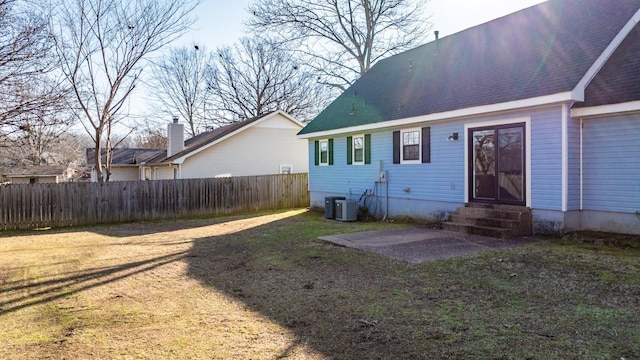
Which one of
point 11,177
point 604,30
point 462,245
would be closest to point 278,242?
point 462,245

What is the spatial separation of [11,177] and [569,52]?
136 feet

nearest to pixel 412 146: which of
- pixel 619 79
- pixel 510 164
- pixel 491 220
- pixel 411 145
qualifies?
pixel 411 145

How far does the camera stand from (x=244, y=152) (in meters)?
21.5

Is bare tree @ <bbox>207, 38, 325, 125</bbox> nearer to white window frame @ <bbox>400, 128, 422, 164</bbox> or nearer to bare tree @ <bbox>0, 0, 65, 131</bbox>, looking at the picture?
white window frame @ <bbox>400, 128, 422, 164</bbox>

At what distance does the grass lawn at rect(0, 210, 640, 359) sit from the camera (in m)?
3.80

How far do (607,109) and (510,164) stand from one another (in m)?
2.20

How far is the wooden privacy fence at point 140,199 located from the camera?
44.0 feet

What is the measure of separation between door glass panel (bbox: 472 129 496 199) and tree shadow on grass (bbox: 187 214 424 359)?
4.02 m

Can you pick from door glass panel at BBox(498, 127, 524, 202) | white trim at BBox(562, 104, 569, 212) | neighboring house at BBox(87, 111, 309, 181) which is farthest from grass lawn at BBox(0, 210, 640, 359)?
neighboring house at BBox(87, 111, 309, 181)

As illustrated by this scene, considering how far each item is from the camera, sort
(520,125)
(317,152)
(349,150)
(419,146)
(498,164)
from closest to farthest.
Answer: (520,125), (498,164), (419,146), (349,150), (317,152)

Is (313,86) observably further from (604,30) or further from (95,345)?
(95,345)

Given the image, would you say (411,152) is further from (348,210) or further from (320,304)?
(320,304)

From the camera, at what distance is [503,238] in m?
8.93

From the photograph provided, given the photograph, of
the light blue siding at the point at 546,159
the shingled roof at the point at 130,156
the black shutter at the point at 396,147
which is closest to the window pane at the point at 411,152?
the black shutter at the point at 396,147
